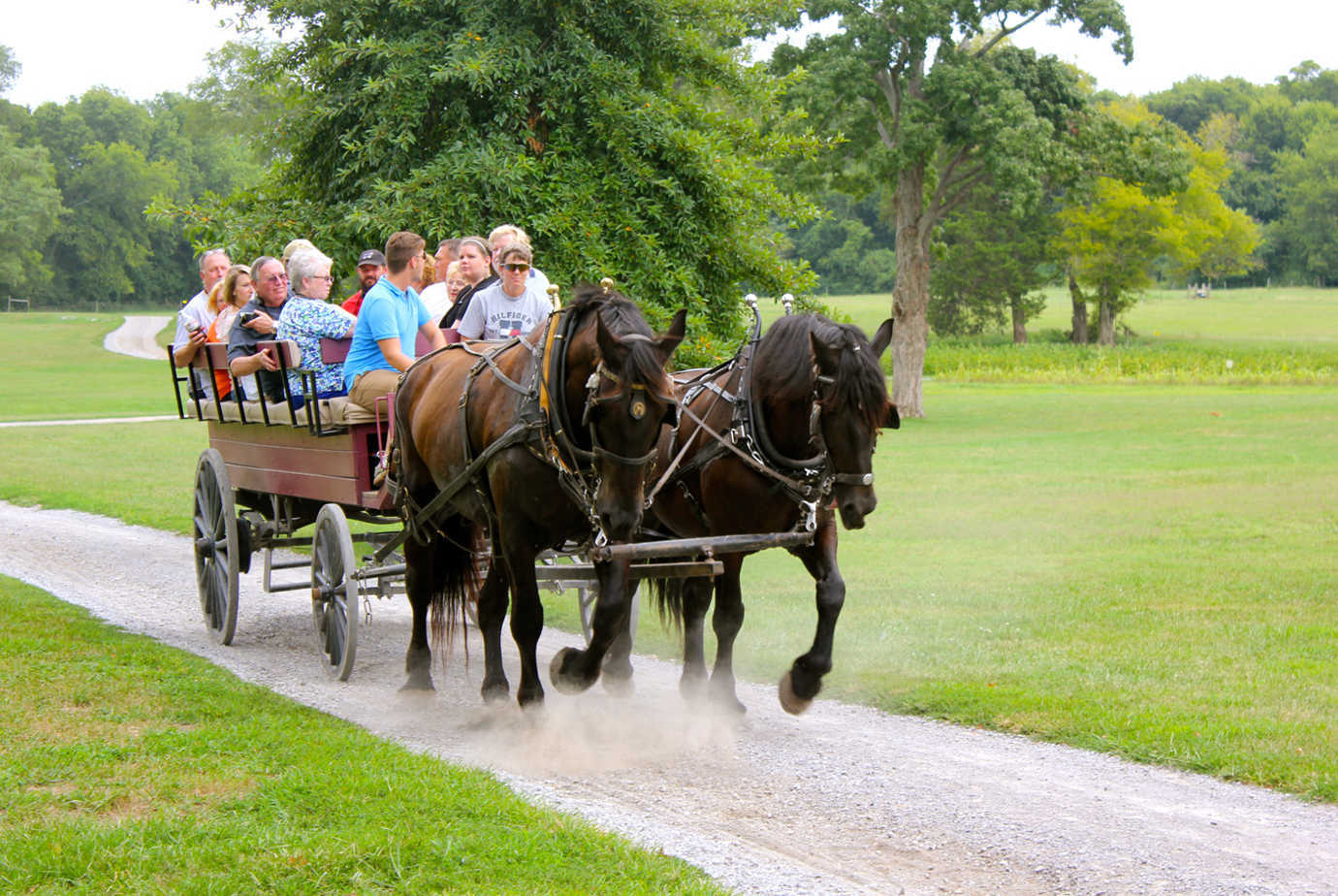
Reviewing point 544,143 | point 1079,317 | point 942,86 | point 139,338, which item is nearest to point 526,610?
point 544,143

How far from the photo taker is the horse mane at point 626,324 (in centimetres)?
532

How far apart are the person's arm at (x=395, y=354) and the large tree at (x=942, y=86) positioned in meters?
21.3

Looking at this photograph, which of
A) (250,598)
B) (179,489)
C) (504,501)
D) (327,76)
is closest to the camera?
(504,501)

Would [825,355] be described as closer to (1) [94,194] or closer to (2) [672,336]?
(2) [672,336]

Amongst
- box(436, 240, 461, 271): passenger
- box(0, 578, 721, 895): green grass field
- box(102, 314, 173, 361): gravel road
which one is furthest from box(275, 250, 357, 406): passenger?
box(102, 314, 173, 361): gravel road

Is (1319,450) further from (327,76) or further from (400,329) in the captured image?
(400,329)

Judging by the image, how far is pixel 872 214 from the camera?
90.9m

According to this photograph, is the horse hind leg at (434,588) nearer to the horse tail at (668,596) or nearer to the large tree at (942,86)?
the horse tail at (668,596)

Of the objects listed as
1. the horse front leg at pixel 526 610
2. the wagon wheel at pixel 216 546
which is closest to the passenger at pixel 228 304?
the wagon wheel at pixel 216 546

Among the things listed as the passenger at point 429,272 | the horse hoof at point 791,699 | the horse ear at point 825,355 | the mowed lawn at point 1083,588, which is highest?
the passenger at point 429,272

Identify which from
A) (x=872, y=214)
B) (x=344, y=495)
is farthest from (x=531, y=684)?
(x=872, y=214)

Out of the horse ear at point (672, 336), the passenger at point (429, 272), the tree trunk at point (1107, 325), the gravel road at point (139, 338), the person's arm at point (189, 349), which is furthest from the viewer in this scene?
the gravel road at point (139, 338)

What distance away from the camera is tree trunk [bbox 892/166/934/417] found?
30906mm

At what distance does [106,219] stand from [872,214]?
53.5 metres
